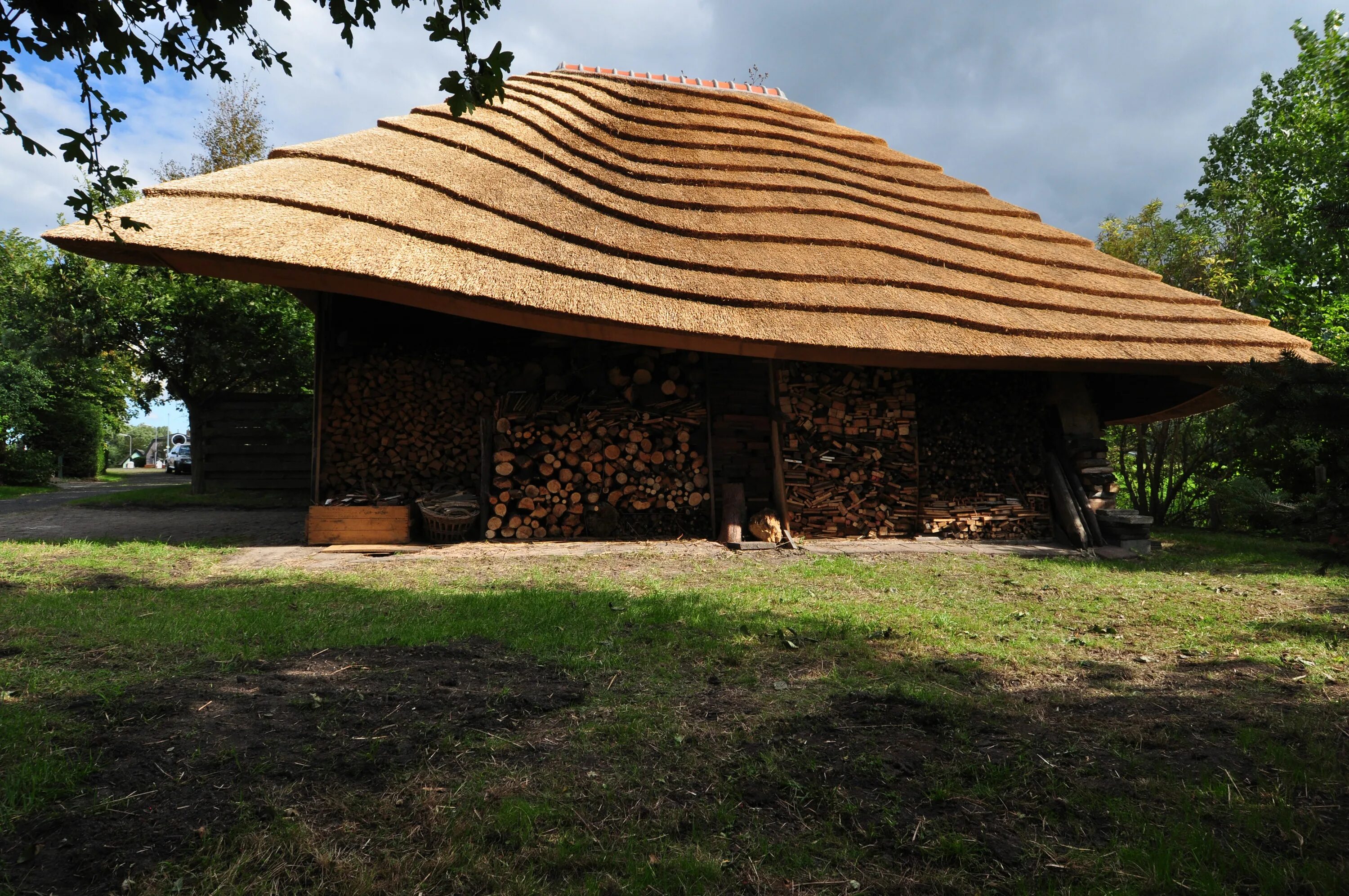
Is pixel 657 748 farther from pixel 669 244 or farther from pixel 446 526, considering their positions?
pixel 669 244

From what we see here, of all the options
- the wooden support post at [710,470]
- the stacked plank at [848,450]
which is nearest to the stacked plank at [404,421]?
the wooden support post at [710,470]

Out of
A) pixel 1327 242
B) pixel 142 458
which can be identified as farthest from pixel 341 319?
pixel 142 458

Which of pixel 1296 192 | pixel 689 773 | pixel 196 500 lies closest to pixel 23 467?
pixel 196 500

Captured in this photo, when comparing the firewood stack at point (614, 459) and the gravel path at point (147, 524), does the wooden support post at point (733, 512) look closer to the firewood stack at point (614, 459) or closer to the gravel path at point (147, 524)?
the firewood stack at point (614, 459)

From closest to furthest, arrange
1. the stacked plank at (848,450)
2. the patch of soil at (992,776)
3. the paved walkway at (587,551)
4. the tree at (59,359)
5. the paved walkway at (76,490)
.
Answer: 1. the patch of soil at (992,776)
2. the paved walkway at (587,551)
3. the stacked plank at (848,450)
4. the paved walkway at (76,490)
5. the tree at (59,359)

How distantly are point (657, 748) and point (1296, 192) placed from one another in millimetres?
17887

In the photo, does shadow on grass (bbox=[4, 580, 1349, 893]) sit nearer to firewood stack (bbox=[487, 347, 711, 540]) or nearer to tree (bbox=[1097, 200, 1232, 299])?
firewood stack (bbox=[487, 347, 711, 540])

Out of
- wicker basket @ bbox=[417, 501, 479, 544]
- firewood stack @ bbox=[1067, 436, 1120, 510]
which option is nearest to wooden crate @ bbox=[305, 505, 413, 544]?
wicker basket @ bbox=[417, 501, 479, 544]

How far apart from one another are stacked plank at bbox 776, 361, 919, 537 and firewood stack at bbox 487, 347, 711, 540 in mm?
1071

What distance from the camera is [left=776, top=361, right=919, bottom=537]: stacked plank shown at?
8.30 m

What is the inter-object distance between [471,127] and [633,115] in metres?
2.62

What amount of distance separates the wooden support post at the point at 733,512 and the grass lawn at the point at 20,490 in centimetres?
1284

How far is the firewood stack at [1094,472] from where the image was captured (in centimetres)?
872

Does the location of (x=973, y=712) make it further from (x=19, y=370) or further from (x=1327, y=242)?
(x=19, y=370)
